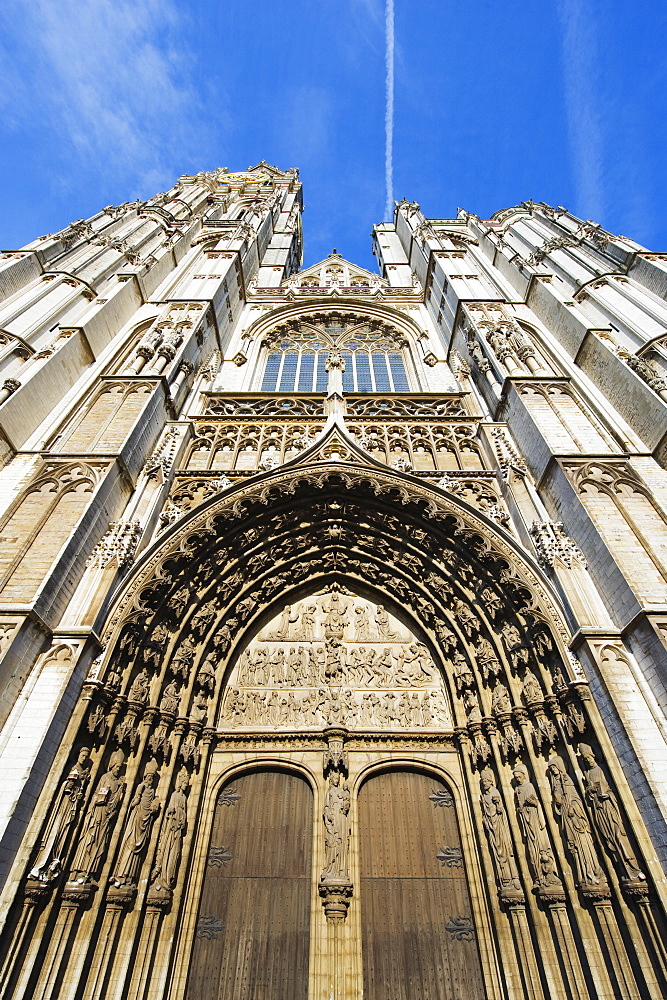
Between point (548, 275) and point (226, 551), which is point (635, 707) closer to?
point (226, 551)

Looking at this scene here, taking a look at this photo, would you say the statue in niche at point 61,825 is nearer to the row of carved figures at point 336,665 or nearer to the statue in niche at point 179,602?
the statue in niche at point 179,602

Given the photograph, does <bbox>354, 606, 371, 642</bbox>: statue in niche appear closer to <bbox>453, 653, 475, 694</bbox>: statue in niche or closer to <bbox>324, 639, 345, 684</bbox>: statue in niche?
<bbox>324, 639, 345, 684</bbox>: statue in niche

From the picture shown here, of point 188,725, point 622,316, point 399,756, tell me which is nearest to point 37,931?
point 188,725

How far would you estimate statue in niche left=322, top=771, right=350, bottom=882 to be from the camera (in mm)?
5820

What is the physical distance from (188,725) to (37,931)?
7.52ft

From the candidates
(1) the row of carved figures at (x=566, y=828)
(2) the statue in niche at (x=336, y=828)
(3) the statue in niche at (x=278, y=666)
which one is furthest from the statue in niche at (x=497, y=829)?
(3) the statue in niche at (x=278, y=666)

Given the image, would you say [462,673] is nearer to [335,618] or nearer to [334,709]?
[334,709]

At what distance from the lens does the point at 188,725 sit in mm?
6426

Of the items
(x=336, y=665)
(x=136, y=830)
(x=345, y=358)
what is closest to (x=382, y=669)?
(x=336, y=665)

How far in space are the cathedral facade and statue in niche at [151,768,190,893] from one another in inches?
1.1

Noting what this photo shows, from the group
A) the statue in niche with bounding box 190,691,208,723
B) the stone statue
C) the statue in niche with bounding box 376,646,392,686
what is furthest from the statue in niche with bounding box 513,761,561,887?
the stone statue

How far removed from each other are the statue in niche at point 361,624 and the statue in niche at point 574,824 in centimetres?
318

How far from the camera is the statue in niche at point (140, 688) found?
19.9ft

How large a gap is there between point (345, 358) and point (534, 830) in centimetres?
1145
